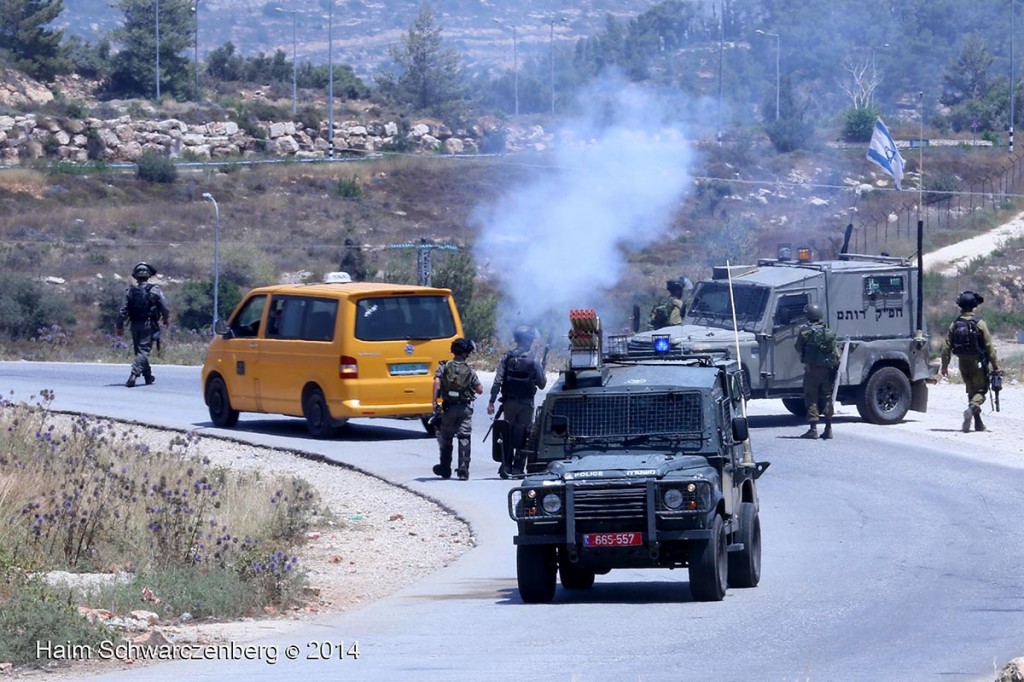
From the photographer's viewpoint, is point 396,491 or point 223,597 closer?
point 223,597

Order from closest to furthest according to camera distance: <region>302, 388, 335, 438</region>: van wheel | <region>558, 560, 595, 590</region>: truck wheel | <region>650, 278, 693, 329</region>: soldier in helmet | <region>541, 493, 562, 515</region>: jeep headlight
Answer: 1. <region>541, 493, 562, 515</region>: jeep headlight
2. <region>558, 560, 595, 590</region>: truck wheel
3. <region>302, 388, 335, 438</region>: van wheel
4. <region>650, 278, 693, 329</region>: soldier in helmet

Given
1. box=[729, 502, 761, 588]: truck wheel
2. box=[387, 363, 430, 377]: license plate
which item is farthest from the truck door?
box=[729, 502, 761, 588]: truck wheel

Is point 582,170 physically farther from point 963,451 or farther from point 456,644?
point 456,644

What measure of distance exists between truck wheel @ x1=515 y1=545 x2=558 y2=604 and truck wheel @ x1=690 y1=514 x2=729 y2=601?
3.18 feet

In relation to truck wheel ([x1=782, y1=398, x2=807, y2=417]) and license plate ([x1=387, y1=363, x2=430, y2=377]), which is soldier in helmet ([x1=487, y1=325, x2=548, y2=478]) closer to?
license plate ([x1=387, y1=363, x2=430, y2=377])

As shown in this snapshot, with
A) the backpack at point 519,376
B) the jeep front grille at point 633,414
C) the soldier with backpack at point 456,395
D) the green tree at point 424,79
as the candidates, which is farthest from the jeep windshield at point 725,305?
the green tree at point 424,79

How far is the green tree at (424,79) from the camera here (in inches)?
4031

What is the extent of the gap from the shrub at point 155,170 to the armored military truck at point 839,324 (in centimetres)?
5303

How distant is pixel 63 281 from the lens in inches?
2028

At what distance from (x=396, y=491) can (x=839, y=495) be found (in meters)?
4.74

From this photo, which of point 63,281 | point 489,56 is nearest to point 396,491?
point 63,281

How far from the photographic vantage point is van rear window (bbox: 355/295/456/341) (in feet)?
63.2

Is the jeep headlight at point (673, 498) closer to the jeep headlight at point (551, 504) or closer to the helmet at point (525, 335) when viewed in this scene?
the jeep headlight at point (551, 504)

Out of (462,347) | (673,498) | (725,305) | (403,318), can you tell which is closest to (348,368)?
A: (403,318)
